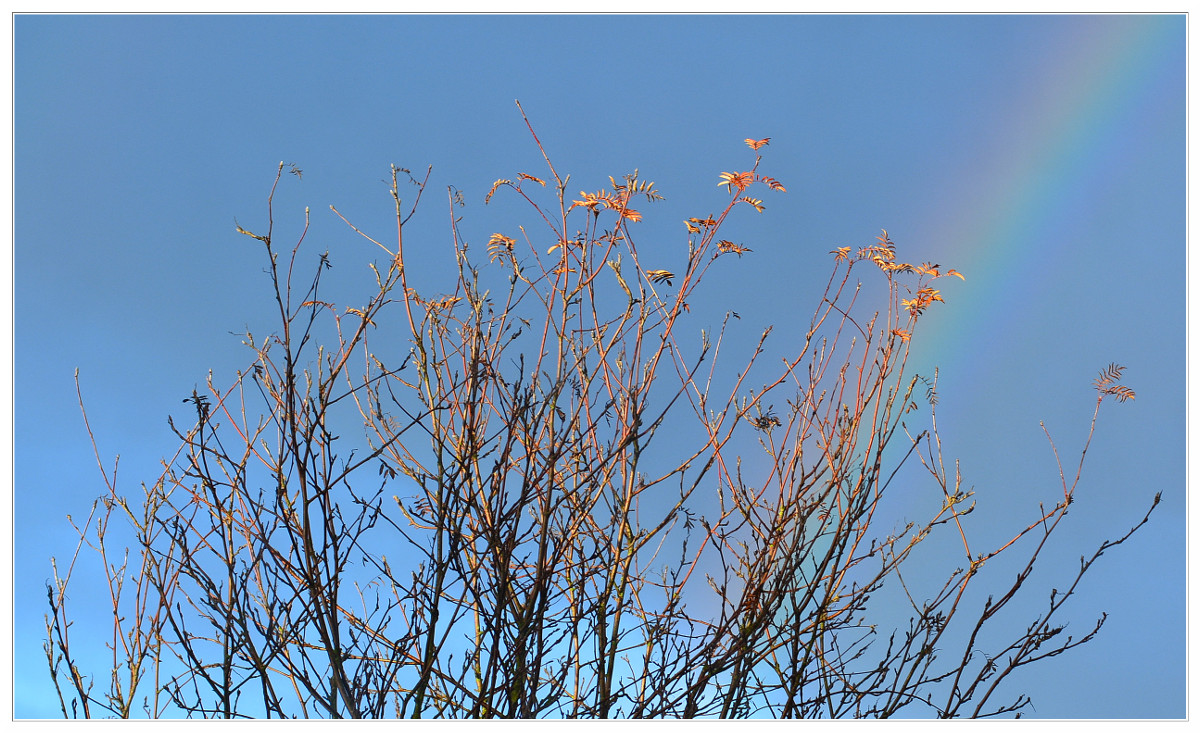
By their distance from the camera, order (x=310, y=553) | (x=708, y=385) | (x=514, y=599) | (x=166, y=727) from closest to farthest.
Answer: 1. (x=310, y=553)
2. (x=514, y=599)
3. (x=166, y=727)
4. (x=708, y=385)

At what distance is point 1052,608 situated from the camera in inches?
74.5

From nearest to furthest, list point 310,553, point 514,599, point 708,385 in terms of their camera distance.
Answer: point 310,553 < point 514,599 < point 708,385

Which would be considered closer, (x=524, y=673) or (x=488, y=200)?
(x=524, y=673)

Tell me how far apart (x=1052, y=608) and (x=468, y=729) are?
133 centimetres

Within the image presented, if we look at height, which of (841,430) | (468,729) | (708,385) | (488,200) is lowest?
(468,729)

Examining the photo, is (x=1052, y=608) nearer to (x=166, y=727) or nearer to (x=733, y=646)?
(x=733, y=646)

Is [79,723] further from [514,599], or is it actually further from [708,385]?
[708,385]

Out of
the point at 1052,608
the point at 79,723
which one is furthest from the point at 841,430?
the point at 79,723

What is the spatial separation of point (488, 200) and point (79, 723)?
1439mm

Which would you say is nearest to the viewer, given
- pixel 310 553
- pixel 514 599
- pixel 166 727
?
pixel 310 553

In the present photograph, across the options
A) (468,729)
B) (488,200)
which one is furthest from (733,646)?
(488,200)

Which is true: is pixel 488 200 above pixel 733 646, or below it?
above

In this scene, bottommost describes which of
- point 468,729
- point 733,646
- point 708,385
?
point 468,729

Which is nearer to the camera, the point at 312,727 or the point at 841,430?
the point at 312,727
